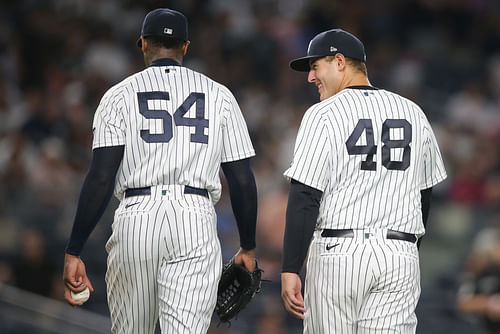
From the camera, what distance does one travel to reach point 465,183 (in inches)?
357

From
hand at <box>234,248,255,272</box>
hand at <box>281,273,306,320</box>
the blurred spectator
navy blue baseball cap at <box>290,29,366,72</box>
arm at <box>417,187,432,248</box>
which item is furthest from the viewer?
the blurred spectator

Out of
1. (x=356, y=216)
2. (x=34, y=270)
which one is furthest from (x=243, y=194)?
(x=34, y=270)

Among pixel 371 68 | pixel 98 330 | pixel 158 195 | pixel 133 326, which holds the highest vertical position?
pixel 371 68

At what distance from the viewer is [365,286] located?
12.0 ft

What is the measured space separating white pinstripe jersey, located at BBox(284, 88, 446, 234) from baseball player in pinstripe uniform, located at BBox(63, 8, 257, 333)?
438 mm

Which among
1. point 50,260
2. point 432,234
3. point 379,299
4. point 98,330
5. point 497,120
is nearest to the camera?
point 379,299

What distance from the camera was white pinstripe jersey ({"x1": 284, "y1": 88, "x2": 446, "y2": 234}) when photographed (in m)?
3.71

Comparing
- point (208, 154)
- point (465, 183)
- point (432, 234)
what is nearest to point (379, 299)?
point (208, 154)

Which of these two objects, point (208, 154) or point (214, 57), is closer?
point (208, 154)

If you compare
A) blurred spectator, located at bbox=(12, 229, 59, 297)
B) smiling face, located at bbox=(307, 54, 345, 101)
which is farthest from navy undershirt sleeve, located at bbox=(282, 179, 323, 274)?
blurred spectator, located at bbox=(12, 229, 59, 297)

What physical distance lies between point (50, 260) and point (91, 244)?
1.28ft

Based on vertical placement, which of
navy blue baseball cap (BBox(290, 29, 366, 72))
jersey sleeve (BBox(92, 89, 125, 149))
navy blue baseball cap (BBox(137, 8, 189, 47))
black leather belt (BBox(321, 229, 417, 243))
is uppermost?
navy blue baseball cap (BBox(137, 8, 189, 47))

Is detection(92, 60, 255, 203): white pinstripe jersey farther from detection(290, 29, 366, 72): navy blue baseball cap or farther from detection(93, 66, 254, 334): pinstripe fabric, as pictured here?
detection(290, 29, 366, 72): navy blue baseball cap

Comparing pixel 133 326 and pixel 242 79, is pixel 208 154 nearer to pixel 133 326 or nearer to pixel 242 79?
pixel 133 326
